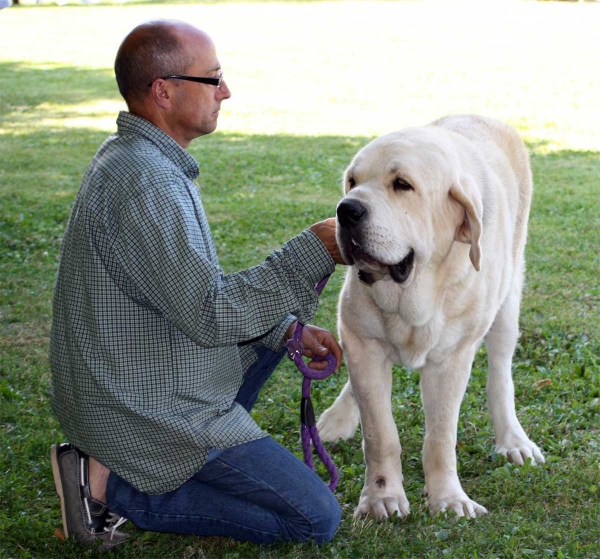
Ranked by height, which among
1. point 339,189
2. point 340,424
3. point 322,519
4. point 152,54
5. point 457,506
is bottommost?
point 339,189

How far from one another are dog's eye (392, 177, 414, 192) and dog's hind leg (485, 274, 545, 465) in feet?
4.69

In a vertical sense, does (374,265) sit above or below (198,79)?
below

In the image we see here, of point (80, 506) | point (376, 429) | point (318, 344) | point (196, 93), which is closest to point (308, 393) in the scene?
point (318, 344)

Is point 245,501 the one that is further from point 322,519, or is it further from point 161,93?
point 161,93

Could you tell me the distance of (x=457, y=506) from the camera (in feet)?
12.0

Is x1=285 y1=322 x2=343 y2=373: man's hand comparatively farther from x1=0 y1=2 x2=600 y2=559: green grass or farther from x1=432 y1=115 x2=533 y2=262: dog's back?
x1=432 y1=115 x2=533 y2=262: dog's back

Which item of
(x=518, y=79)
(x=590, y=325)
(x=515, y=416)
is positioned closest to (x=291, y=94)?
(x=518, y=79)

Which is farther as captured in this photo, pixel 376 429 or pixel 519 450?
pixel 519 450

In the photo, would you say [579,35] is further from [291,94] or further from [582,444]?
[582,444]

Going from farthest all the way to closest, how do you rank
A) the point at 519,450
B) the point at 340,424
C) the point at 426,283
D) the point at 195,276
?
the point at 340,424, the point at 519,450, the point at 426,283, the point at 195,276

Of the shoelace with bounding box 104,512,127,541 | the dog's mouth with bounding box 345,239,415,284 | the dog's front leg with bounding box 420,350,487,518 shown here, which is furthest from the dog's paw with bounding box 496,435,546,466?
the shoelace with bounding box 104,512,127,541

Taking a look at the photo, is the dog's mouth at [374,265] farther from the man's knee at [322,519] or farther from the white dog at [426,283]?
the man's knee at [322,519]

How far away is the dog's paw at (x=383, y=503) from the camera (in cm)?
364

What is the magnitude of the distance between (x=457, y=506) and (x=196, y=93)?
6.55 ft
